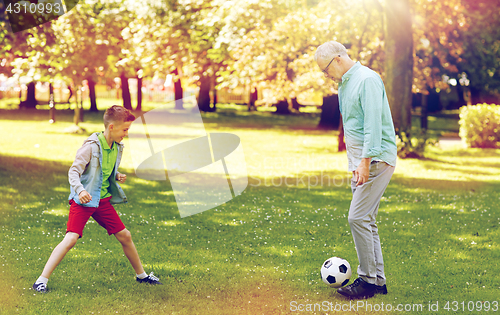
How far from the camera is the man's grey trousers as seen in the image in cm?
412

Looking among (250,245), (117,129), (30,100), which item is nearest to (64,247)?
(117,129)

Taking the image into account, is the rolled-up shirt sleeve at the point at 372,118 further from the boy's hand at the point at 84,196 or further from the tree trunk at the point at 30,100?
the tree trunk at the point at 30,100

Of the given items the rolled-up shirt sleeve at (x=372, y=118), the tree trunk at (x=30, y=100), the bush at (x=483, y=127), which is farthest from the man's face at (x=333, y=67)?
the tree trunk at (x=30, y=100)

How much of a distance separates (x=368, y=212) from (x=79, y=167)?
7.87 ft

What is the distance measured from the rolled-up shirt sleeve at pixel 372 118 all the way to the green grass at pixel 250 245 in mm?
1362

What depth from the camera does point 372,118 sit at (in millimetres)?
3945

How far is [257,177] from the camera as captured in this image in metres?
12.0

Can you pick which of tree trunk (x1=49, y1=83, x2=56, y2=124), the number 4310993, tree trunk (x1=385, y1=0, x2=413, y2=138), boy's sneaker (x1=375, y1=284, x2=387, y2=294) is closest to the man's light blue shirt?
boy's sneaker (x1=375, y1=284, x2=387, y2=294)

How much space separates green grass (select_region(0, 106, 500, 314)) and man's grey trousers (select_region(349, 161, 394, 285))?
1.11 ft

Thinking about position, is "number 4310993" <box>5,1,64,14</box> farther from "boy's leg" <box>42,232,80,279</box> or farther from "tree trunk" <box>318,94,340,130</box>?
"tree trunk" <box>318,94,340,130</box>

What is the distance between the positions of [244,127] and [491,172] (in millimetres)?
15489

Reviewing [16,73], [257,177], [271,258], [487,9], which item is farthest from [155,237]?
[487,9]

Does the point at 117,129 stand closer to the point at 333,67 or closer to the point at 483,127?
the point at 333,67

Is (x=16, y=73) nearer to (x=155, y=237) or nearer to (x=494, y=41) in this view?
(x=155, y=237)
